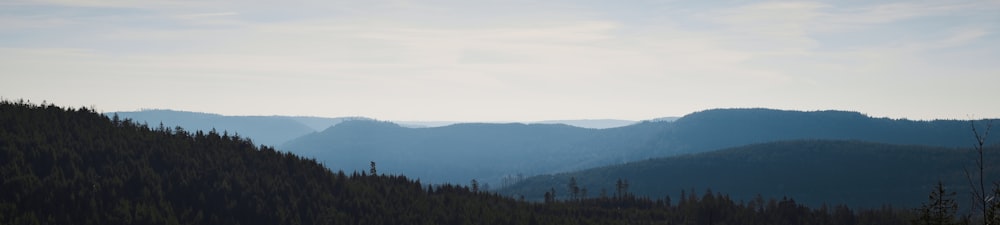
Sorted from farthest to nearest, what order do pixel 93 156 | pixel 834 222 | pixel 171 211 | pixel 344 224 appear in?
1. pixel 834 222
2. pixel 344 224
3. pixel 93 156
4. pixel 171 211

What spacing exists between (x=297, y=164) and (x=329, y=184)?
29.8ft

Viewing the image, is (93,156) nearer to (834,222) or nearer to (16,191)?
(16,191)

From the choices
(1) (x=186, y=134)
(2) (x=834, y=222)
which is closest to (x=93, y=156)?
(1) (x=186, y=134)

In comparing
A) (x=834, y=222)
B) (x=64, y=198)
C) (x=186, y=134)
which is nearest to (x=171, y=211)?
(x=64, y=198)

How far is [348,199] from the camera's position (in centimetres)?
13900

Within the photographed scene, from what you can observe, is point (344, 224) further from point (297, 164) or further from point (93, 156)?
point (93, 156)

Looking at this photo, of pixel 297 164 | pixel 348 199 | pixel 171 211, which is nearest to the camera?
pixel 171 211

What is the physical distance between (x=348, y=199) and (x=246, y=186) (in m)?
18.0

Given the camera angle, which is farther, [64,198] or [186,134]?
[186,134]

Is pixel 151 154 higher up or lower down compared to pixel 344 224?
higher up

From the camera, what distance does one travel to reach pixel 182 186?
119125mm

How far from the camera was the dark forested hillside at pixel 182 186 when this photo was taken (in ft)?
325

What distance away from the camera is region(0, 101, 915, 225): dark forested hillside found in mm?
99000

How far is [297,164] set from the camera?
5915 inches
